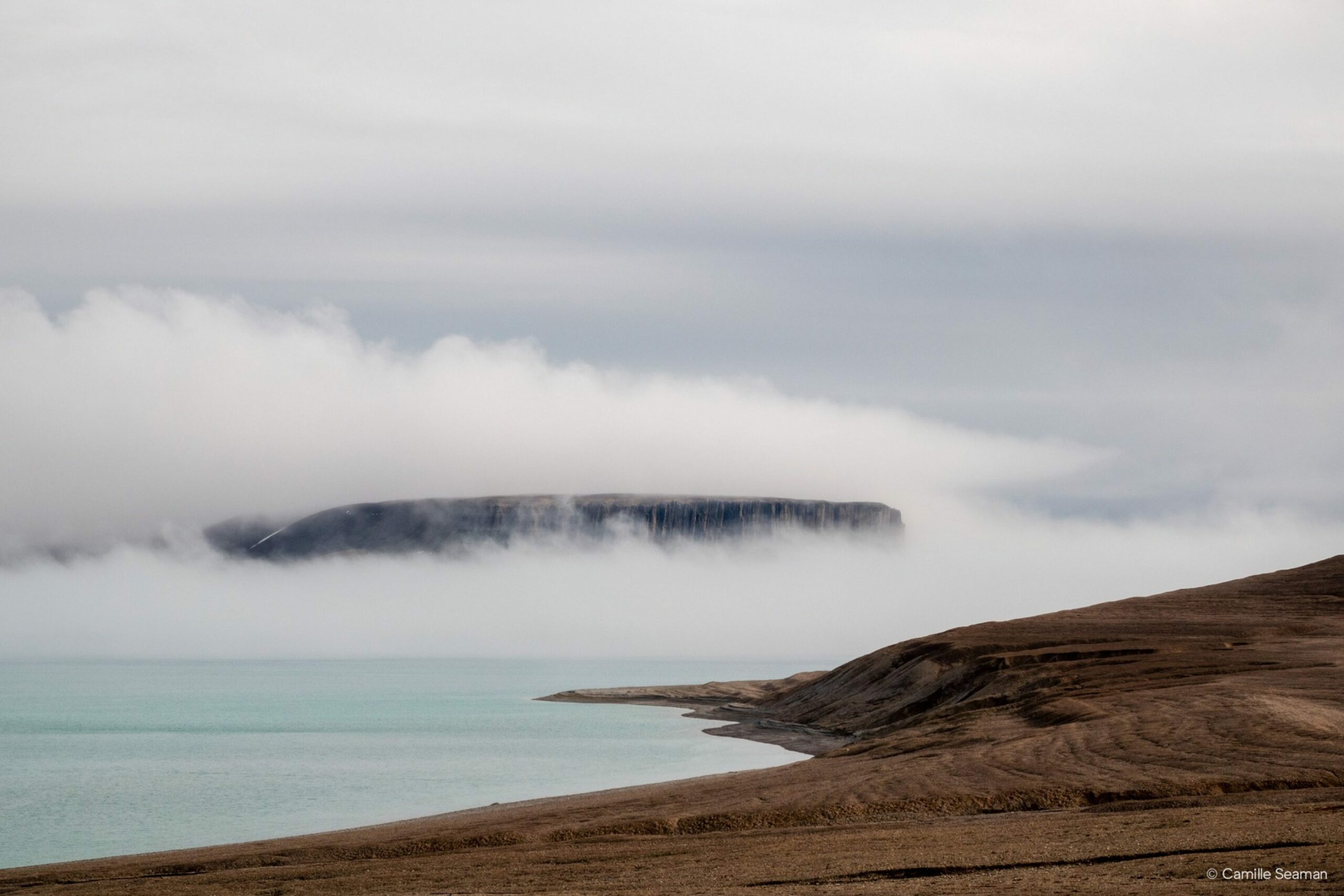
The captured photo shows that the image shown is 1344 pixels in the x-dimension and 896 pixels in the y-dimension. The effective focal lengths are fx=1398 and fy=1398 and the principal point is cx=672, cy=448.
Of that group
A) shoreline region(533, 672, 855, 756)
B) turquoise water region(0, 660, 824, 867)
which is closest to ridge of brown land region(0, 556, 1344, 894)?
turquoise water region(0, 660, 824, 867)

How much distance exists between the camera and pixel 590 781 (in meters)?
57.9

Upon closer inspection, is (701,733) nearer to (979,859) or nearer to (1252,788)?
(1252,788)

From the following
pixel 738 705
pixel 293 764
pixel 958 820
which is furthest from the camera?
pixel 738 705

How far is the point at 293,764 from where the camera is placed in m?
69.2

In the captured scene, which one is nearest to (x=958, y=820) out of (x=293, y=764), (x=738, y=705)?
(x=293, y=764)

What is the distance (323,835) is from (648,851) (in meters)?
12.3

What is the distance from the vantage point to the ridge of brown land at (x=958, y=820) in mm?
25484

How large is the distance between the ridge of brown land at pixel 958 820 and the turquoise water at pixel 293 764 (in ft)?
23.9

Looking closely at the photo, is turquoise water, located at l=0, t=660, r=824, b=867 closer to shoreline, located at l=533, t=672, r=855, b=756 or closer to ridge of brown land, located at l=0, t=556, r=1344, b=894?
shoreline, located at l=533, t=672, r=855, b=756

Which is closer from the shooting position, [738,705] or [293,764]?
[293,764]

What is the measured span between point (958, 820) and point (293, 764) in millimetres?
44720

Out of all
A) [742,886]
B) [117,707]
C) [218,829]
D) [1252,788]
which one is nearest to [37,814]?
[218,829]

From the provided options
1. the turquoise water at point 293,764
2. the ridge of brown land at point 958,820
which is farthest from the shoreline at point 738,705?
the ridge of brown land at point 958,820

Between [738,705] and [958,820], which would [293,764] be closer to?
[958,820]
